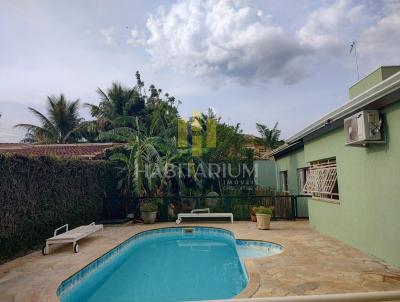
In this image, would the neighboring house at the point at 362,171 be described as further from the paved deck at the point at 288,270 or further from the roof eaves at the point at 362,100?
the paved deck at the point at 288,270

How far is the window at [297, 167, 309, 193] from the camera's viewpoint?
Answer: 1423cm

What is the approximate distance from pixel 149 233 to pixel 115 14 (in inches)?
361

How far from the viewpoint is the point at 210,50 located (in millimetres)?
15305

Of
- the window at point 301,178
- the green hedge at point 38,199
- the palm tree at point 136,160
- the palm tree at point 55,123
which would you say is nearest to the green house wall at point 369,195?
the window at point 301,178

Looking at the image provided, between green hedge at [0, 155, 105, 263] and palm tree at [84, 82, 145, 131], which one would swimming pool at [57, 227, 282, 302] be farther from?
palm tree at [84, 82, 145, 131]

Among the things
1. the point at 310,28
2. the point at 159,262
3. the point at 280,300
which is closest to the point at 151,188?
the point at 159,262

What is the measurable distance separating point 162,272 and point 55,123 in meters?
26.8

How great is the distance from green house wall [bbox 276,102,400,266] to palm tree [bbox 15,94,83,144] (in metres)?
26.5

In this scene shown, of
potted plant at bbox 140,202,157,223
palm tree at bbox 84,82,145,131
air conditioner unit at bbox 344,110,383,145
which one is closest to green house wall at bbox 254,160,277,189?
potted plant at bbox 140,202,157,223

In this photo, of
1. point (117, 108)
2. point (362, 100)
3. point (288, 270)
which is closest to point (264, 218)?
point (288, 270)

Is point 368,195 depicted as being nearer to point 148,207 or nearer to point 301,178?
point 301,178

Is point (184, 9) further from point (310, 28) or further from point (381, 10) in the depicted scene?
point (381, 10)

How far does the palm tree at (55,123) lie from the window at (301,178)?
2322 cm

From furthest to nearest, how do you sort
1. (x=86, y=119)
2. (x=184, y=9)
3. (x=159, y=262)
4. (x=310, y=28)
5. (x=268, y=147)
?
(x=86, y=119) < (x=268, y=147) < (x=310, y=28) < (x=184, y=9) < (x=159, y=262)
